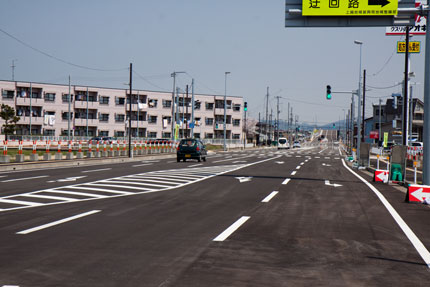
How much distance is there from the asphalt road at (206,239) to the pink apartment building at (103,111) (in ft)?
184

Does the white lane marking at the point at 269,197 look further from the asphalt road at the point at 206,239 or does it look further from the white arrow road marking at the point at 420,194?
the white arrow road marking at the point at 420,194

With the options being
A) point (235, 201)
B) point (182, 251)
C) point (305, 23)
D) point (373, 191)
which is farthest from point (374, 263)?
point (305, 23)

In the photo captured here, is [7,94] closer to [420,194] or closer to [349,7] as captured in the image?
[349,7]

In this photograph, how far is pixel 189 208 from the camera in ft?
34.1

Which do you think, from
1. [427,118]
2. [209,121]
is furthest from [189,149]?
[209,121]

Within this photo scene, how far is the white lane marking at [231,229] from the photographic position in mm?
7065

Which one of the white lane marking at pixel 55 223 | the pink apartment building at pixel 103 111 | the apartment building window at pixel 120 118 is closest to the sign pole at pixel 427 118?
the white lane marking at pixel 55 223

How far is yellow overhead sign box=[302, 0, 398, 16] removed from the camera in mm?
16641

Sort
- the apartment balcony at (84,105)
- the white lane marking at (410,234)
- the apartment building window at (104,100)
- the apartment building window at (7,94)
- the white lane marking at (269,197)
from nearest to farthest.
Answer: the white lane marking at (410,234) < the white lane marking at (269,197) < the apartment building window at (7,94) < the apartment balcony at (84,105) < the apartment building window at (104,100)

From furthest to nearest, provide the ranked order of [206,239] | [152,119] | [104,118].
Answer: [152,119] → [104,118] → [206,239]

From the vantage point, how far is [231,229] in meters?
7.84

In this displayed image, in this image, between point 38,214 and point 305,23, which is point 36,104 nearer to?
point 305,23

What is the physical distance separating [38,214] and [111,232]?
251 centimetres

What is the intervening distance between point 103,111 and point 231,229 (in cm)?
7812
